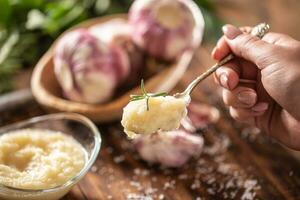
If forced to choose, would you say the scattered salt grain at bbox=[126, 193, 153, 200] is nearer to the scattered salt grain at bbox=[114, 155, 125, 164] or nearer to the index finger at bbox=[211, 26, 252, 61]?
the scattered salt grain at bbox=[114, 155, 125, 164]

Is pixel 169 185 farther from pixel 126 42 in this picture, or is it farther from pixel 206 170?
pixel 126 42

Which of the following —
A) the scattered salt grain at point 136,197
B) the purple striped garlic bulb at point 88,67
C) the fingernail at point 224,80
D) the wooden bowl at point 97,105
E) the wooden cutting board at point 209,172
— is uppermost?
the fingernail at point 224,80

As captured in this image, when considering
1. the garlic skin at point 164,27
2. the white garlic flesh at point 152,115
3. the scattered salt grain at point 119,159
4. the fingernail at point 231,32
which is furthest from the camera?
the garlic skin at point 164,27

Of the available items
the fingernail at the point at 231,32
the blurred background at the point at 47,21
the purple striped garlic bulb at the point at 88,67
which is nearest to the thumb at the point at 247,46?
the fingernail at the point at 231,32

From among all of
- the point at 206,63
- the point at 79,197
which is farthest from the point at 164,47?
the point at 79,197

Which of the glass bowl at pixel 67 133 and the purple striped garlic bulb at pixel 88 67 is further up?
the purple striped garlic bulb at pixel 88 67

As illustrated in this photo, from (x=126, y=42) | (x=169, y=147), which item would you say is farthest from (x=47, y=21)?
(x=169, y=147)

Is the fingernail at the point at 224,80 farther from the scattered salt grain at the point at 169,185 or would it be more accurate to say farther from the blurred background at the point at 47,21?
the blurred background at the point at 47,21

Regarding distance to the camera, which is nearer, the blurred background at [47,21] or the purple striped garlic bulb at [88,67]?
the purple striped garlic bulb at [88,67]

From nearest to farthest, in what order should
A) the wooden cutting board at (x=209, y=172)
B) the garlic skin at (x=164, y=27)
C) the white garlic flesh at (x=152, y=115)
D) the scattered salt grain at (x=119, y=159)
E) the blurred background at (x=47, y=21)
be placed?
the white garlic flesh at (x=152, y=115) → the wooden cutting board at (x=209, y=172) → the scattered salt grain at (x=119, y=159) → the garlic skin at (x=164, y=27) → the blurred background at (x=47, y=21)
